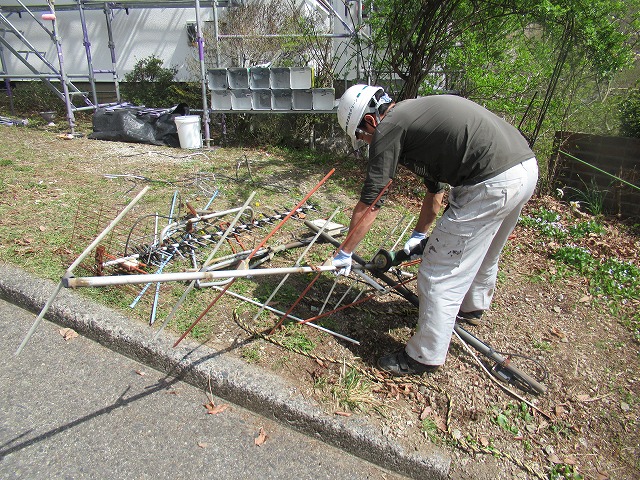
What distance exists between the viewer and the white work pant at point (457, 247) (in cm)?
244

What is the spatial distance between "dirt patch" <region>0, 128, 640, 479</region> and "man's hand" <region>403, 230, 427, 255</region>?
50 centimetres

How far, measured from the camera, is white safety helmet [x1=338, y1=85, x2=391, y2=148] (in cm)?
258

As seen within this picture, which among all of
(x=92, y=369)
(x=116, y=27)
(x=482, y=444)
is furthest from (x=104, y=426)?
(x=116, y=27)

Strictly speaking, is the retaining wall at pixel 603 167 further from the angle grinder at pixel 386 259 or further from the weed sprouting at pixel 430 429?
the weed sprouting at pixel 430 429

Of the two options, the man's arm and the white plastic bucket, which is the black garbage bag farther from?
the man's arm

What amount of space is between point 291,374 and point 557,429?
62.0 inches

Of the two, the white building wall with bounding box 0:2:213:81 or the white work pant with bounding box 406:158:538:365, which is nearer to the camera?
the white work pant with bounding box 406:158:538:365

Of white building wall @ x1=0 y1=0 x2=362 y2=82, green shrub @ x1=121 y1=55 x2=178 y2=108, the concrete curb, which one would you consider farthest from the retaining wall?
green shrub @ x1=121 y1=55 x2=178 y2=108

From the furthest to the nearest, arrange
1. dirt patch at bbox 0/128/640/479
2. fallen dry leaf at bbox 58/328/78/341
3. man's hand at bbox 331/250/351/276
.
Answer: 1. fallen dry leaf at bbox 58/328/78/341
2. man's hand at bbox 331/250/351/276
3. dirt patch at bbox 0/128/640/479

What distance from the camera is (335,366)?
2738mm

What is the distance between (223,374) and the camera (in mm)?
2559

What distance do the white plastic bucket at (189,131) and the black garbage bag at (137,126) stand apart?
1.15 ft

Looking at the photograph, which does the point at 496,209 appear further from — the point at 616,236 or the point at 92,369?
the point at 616,236

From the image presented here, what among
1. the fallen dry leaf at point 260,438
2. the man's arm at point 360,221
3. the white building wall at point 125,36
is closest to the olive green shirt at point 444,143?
the man's arm at point 360,221
